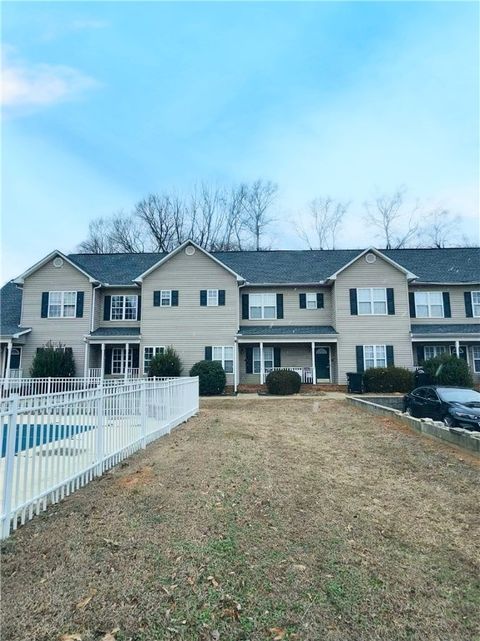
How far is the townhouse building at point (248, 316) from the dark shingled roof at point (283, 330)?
62 mm

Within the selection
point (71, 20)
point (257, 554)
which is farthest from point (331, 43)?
point (257, 554)

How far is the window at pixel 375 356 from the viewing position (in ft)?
74.0

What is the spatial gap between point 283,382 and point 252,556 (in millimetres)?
17222

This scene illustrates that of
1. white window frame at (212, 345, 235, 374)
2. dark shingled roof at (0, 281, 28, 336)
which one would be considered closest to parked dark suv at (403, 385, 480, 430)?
white window frame at (212, 345, 235, 374)

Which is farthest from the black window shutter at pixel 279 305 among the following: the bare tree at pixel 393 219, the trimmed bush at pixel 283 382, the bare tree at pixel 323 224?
the bare tree at pixel 393 219

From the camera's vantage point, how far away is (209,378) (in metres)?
21.1

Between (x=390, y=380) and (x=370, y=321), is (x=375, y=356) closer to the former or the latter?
(x=370, y=321)

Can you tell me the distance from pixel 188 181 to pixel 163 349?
88.2 feet

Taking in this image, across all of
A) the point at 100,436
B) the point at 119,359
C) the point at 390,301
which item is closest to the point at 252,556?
the point at 100,436

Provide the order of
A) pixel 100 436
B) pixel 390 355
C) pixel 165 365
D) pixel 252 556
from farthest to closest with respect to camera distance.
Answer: pixel 390 355 < pixel 165 365 < pixel 100 436 < pixel 252 556

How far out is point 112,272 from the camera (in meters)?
26.0

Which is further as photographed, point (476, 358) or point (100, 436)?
point (476, 358)

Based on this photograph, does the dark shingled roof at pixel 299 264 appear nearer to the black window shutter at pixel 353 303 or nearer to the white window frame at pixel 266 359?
the black window shutter at pixel 353 303

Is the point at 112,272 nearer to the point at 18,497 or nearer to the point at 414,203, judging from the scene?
the point at 18,497
